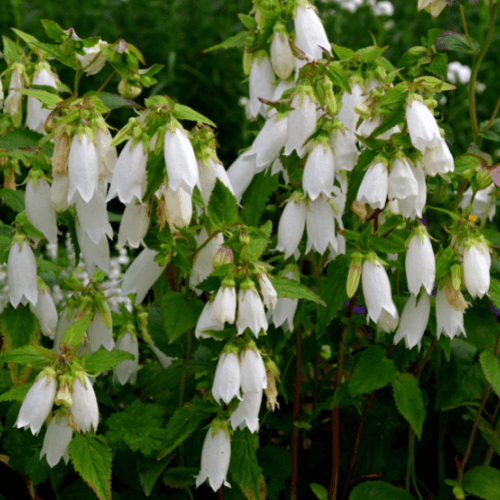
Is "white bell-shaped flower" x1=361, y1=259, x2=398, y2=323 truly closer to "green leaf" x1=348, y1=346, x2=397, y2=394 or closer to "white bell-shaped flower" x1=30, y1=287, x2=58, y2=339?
"green leaf" x1=348, y1=346, x2=397, y2=394

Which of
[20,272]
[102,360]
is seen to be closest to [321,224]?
[102,360]

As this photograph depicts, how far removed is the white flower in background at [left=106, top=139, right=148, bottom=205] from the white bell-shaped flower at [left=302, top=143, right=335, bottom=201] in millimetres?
429

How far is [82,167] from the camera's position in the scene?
1364mm

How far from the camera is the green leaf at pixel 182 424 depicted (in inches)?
64.6

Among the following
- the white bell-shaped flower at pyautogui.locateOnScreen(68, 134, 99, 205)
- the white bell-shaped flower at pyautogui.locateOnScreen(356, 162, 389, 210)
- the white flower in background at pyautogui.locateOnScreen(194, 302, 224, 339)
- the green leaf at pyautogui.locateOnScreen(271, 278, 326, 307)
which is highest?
the white bell-shaped flower at pyautogui.locateOnScreen(68, 134, 99, 205)

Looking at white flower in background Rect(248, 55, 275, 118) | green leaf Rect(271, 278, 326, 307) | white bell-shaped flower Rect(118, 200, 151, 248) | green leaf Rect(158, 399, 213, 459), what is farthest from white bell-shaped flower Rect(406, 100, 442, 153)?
green leaf Rect(158, 399, 213, 459)

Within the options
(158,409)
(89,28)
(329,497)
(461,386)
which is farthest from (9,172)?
(89,28)

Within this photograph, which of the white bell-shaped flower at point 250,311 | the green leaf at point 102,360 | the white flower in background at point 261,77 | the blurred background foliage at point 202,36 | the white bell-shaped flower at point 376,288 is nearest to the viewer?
the white bell-shaped flower at point 250,311

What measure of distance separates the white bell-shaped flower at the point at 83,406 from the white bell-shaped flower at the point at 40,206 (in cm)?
38

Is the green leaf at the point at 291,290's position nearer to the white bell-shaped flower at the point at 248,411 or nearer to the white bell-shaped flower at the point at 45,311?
the white bell-shaped flower at the point at 248,411

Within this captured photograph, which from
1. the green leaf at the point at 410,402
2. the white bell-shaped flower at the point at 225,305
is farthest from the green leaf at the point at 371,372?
the white bell-shaped flower at the point at 225,305

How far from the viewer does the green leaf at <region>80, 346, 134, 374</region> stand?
4.99 ft

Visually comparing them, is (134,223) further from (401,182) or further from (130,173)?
(401,182)

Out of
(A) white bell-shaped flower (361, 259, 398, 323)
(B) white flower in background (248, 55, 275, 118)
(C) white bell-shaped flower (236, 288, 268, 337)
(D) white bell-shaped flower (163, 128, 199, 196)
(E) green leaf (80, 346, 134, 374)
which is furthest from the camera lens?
(B) white flower in background (248, 55, 275, 118)
